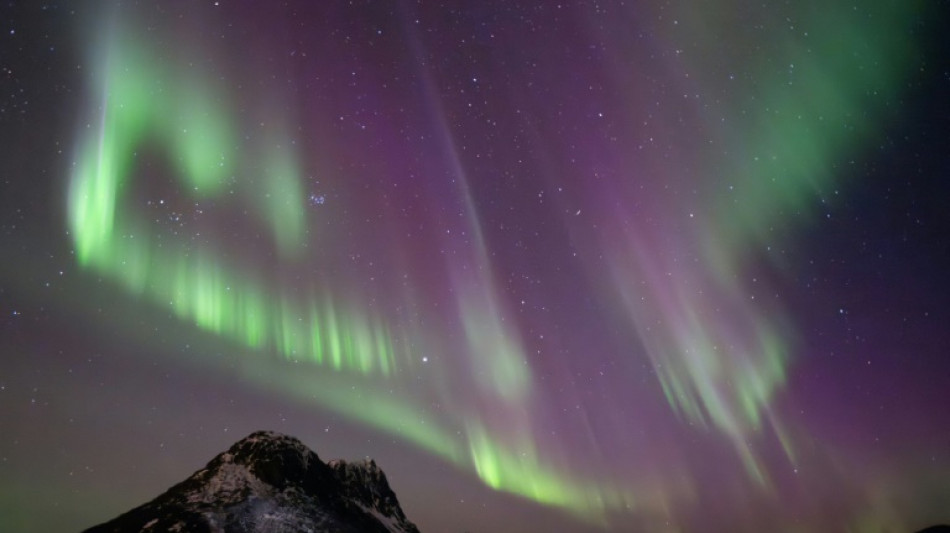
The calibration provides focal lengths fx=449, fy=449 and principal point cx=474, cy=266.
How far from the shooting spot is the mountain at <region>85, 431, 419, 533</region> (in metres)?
75.3

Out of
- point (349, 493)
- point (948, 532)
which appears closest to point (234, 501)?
point (349, 493)

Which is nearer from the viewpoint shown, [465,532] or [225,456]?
[225,456]

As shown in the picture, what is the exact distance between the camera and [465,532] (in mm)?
183125

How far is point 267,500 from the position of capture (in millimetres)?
90688

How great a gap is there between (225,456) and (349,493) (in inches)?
1448

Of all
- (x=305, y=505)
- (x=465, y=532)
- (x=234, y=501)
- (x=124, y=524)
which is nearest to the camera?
(x=124, y=524)

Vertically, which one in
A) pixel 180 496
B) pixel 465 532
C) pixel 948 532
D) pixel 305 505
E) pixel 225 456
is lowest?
pixel 948 532

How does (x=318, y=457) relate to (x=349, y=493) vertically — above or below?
above

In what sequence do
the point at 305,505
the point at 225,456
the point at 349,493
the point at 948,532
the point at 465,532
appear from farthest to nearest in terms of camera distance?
the point at 465,532 → the point at 948,532 → the point at 349,493 → the point at 225,456 → the point at 305,505

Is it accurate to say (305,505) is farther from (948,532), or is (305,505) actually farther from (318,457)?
(948,532)

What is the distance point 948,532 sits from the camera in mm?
151625

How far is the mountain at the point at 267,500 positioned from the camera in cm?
7531

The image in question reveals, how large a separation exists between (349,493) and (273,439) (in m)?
28.8

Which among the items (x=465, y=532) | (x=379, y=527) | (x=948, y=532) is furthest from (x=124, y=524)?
(x=948, y=532)
